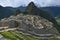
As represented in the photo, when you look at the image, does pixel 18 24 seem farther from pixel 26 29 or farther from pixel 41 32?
pixel 41 32

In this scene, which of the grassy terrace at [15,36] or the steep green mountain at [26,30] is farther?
the steep green mountain at [26,30]

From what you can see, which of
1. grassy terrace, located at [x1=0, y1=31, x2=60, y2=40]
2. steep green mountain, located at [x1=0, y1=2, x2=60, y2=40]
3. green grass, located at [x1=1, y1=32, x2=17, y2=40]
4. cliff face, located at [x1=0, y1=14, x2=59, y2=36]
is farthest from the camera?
cliff face, located at [x1=0, y1=14, x2=59, y2=36]

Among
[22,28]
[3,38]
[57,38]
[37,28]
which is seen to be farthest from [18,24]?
[3,38]

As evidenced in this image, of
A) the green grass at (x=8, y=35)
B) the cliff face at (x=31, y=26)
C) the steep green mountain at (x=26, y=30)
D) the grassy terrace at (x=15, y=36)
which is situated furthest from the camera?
the cliff face at (x=31, y=26)

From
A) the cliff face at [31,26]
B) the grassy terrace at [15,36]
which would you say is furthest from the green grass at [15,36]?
the cliff face at [31,26]

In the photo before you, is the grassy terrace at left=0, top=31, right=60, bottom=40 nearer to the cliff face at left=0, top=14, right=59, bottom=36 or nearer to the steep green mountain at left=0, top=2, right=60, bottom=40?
the steep green mountain at left=0, top=2, right=60, bottom=40

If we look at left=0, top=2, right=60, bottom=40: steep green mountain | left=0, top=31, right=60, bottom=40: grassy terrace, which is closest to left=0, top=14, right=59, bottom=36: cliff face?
left=0, top=2, right=60, bottom=40: steep green mountain

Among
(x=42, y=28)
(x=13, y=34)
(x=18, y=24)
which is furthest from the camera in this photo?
(x=42, y=28)

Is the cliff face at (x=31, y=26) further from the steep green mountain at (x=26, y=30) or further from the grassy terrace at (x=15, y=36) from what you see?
the grassy terrace at (x=15, y=36)

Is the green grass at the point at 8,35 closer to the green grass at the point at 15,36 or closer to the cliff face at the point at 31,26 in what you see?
the green grass at the point at 15,36

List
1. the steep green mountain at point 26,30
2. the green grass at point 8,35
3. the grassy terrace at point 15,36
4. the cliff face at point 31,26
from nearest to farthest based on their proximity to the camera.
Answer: the green grass at point 8,35
the grassy terrace at point 15,36
the steep green mountain at point 26,30
the cliff face at point 31,26

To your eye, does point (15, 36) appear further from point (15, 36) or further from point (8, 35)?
point (8, 35)
